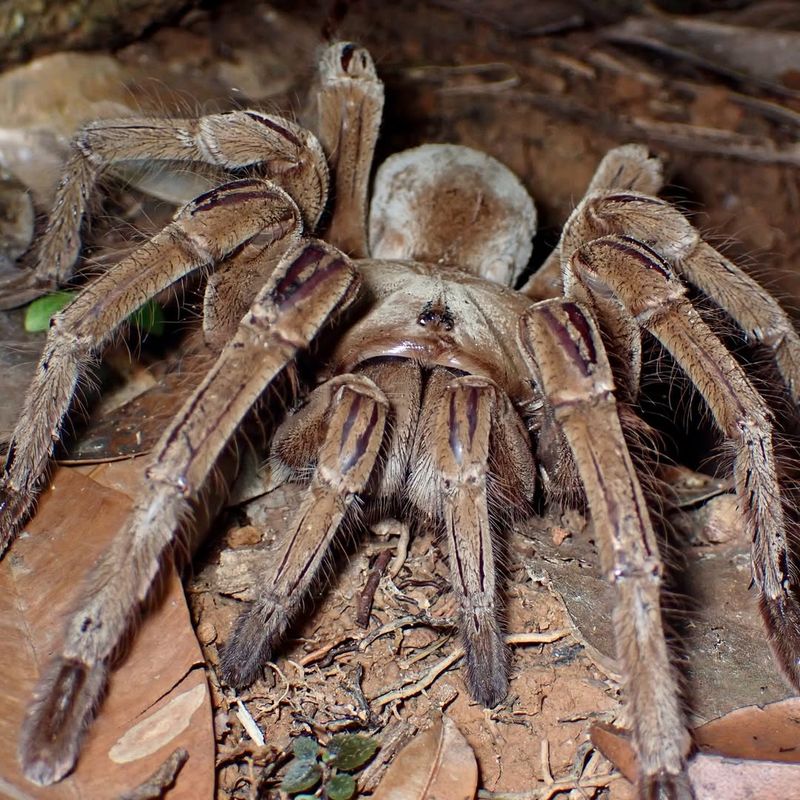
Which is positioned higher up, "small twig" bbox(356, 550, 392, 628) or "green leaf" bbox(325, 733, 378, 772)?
"green leaf" bbox(325, 733, 378, 772)

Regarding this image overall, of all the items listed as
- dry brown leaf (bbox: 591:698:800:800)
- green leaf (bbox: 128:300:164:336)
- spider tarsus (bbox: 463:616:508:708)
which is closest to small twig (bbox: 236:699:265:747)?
spider tarsus (bbox: 463:616:508:708)

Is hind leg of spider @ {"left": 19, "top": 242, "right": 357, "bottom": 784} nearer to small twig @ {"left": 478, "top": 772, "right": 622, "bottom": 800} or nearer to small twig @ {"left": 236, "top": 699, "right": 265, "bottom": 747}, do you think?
small twig @ {"left": 236, "top": 699, "right": 265, "bottom": 747}

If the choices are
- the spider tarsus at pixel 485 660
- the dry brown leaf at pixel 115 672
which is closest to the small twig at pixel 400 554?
the spider tarsus at pixel 485 660

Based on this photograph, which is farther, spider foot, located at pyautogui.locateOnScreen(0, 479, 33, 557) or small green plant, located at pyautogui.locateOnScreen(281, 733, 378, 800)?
spider foot, located at pyautogui.locateOnScreen(0, 479, 33, 557)

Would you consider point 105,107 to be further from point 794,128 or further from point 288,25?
point 794,128

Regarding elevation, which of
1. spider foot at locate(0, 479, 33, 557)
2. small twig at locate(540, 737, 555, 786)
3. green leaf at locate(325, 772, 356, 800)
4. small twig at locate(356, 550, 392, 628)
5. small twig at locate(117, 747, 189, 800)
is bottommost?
small twig at locate(540, 737, 555, 786)

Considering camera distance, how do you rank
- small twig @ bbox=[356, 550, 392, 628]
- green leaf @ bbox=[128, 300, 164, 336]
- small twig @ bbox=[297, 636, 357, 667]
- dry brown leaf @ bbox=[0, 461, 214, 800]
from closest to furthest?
dry brown leaf @ bbox=[0, 461, 214, 800] < small twig @ bbox=[297, 636, 357, 667] < small twig @ bbox=[356, 550, 392, 628] < green leaf @ bbox=[128, 300, 164, 336]

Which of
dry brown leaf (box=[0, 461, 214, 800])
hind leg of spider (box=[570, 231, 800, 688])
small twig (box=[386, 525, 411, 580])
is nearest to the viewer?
dry brown leaf (box=[0, 461, 214, 800])
